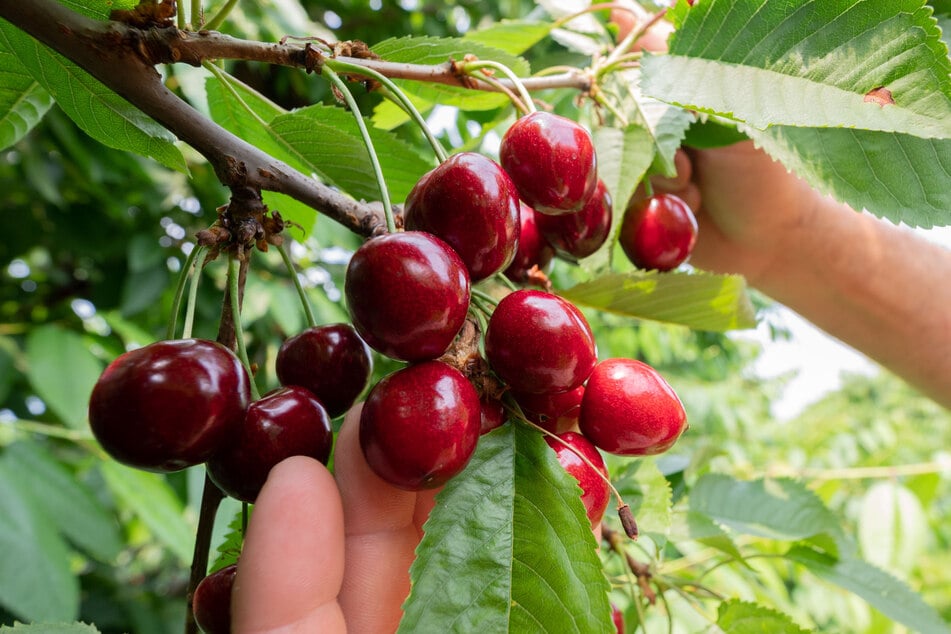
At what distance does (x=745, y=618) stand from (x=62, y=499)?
163 cm

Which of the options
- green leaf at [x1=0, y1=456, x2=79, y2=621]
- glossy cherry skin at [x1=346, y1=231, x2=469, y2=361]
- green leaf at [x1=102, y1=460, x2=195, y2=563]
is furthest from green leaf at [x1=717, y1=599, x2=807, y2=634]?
green leaf at [x1=0, y1=456, x2=79, y2=621]

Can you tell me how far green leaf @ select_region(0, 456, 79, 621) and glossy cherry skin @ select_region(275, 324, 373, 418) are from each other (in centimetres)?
112

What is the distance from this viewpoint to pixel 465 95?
3.71 ft

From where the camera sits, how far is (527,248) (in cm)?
110

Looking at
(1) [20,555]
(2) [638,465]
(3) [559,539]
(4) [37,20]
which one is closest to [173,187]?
(1) [20,555]

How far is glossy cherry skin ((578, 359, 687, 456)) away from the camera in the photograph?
79cm

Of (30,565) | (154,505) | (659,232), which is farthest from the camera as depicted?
(154,505)

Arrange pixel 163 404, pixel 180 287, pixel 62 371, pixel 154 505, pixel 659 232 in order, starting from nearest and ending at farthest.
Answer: pixel 163 404, pixel 180 287, pixel 659 232, pixel 154 505, pixel 62 371

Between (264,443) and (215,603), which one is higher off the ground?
(264,443)

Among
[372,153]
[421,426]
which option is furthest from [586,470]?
[372,153]

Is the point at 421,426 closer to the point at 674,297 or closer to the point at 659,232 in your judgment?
the point at 674,297

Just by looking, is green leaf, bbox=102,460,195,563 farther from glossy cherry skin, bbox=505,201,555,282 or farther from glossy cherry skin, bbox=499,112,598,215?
glossy cherry skin, bbox=499,112,598,215

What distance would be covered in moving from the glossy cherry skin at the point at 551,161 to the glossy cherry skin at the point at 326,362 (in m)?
0.29

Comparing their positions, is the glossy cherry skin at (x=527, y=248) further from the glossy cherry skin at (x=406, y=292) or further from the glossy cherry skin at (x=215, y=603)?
the glossy cherry skin at (x=215, y=603)
